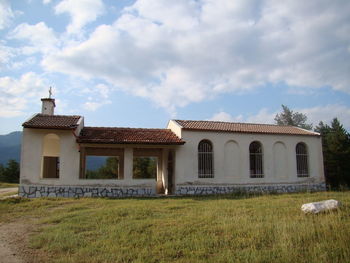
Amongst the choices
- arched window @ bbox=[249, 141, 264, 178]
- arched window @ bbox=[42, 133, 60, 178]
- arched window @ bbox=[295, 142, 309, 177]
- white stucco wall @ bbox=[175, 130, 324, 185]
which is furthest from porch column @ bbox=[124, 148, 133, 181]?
arched window @ bbox=[295, 142, 309, 177]

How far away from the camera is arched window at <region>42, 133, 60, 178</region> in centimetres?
2048

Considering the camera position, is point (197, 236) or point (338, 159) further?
point (338, 159)

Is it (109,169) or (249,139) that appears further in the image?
(109,169)

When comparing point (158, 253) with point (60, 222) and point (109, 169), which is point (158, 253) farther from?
point (109, 169)

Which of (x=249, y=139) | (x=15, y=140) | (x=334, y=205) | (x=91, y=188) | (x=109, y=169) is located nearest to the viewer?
(x=334, y=205)

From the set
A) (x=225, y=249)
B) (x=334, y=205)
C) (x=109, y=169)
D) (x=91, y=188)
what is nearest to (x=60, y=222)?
(x=225, y=249)

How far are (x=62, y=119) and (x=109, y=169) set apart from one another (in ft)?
80.0

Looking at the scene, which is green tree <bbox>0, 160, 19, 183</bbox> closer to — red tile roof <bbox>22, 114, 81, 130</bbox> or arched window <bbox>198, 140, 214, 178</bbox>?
red tile roof <bbox>22, 114, 81, 130</bbox>

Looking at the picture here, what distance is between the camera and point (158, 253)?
19.2 ft

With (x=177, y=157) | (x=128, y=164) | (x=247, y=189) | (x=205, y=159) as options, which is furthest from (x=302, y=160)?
(x=128, y=164)

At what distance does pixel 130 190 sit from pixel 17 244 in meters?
9.84

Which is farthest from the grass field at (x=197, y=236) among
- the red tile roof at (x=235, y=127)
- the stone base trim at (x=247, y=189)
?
the red tile roof at (x=235, y=127)

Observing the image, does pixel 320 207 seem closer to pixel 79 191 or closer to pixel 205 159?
pixel 205 159

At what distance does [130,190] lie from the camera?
54.5 ft
